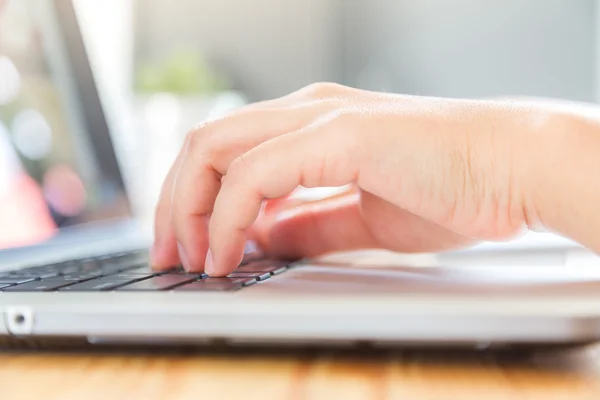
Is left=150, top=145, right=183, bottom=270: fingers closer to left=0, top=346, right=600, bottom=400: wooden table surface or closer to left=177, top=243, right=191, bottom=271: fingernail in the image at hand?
left=177, top=243, right=191, bottom=271: fingernail

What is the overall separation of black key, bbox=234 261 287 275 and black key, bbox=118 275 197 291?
0.06 m

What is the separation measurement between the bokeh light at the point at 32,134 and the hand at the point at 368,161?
15.9 inches

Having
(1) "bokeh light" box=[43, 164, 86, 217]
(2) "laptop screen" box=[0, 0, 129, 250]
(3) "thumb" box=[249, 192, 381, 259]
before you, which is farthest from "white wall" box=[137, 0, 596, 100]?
(3) "thumb" box=[249, 192, 381, 259]

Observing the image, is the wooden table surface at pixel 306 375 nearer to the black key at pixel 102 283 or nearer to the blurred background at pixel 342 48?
the black key at pixel 102 283

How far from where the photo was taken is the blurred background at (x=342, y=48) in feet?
7.50

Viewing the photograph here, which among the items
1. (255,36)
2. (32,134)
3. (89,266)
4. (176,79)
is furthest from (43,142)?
(255,36)

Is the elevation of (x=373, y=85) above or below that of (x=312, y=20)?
below

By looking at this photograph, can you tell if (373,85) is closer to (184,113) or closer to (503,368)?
(184,113)

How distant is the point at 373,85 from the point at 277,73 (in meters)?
0.38

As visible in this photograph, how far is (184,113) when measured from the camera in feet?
6.62

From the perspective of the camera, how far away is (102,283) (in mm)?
500

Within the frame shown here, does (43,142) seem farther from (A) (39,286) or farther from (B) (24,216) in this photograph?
(A) (39,286)

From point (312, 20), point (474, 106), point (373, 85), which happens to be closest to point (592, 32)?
point (373, 85)

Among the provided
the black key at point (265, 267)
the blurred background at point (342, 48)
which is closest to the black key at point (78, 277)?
the black key at point (265, 267)
